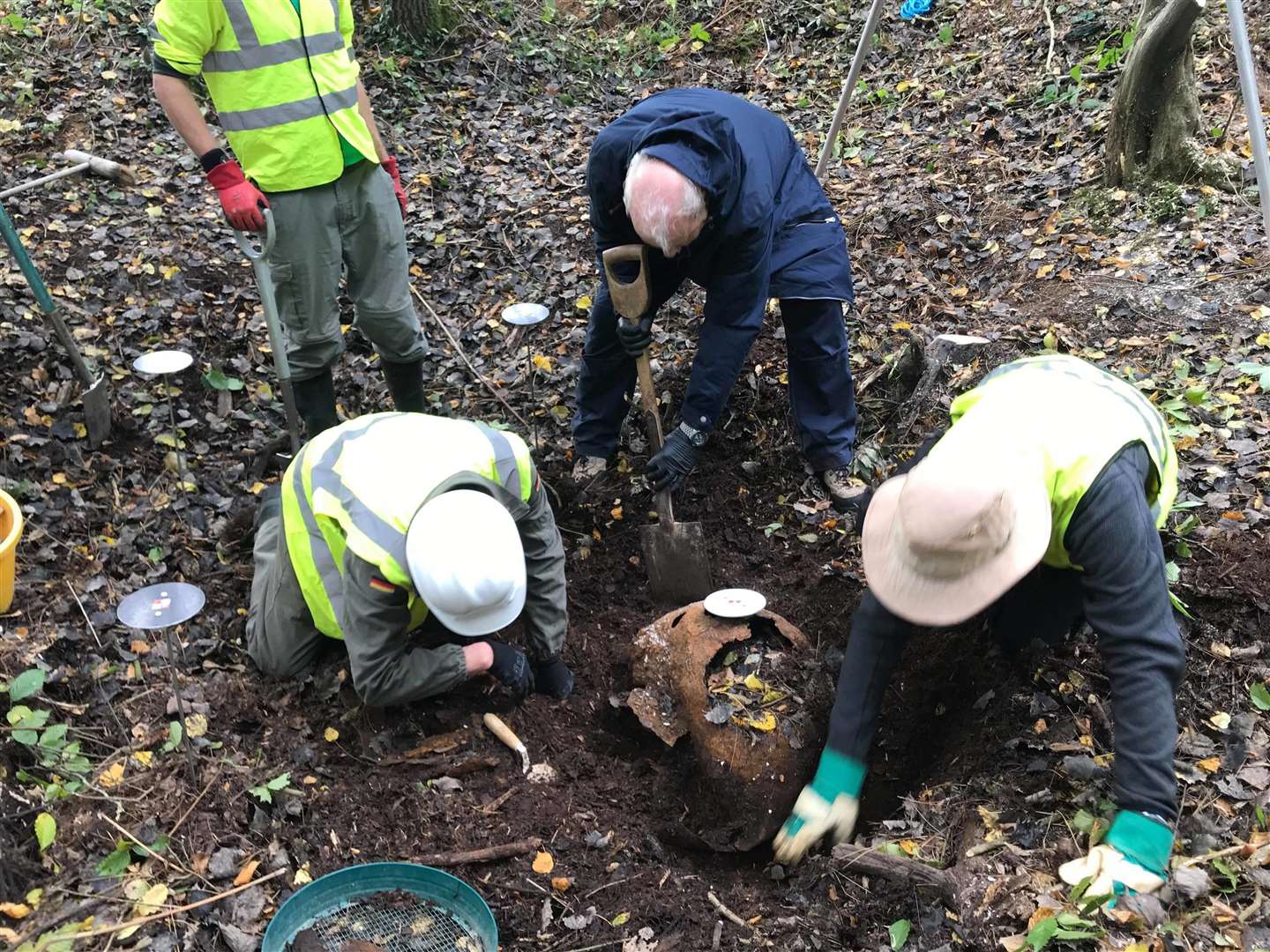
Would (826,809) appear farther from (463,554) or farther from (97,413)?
(97,413)

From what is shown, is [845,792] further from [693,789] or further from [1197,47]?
[1197,47]

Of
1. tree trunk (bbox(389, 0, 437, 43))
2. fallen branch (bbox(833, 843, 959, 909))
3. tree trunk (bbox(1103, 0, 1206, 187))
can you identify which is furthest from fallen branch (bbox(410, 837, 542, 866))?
tree trunk (bbox(389, 0, 437, 43))

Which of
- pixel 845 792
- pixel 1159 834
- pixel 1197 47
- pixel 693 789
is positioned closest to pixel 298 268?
pixel 693 789

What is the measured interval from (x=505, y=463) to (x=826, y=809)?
4.61 feet

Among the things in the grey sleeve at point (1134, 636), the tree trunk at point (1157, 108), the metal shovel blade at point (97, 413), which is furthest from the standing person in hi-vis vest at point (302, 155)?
the tree trunk at point (1157, 108)

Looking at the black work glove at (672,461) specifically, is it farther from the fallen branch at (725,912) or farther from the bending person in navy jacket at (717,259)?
the fallen branch at (725,912)

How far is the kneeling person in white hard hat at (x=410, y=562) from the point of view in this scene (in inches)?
99.7

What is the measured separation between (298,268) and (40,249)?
238 centimetres


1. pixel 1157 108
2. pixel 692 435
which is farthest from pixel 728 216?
pixel 1157 108

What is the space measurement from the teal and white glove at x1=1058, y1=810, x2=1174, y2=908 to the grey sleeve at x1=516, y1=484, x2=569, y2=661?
1.71m

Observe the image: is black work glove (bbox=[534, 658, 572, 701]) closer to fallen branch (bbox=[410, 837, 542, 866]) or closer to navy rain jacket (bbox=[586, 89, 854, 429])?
fallen branch (bbox=[410, 837, 542, 866])

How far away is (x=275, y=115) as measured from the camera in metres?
3.43

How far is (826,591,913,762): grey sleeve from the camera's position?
8.46 feet

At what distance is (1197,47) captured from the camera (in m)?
5.96
